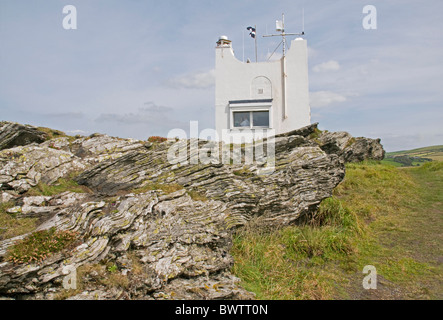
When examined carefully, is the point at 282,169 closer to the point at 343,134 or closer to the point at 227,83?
the point at 227,83

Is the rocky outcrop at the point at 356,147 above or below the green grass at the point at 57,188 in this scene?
above

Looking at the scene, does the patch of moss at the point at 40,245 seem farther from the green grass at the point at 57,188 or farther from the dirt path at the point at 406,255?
the dirt path at the point at 406,255

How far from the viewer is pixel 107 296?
6.00m

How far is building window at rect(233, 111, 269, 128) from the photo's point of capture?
2170cm

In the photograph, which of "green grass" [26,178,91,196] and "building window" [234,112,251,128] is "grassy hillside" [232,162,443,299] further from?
"building window" [234,112,251,128]

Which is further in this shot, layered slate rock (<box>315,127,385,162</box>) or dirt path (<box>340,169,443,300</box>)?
layered slate rock (<box>315,127,385,162</box>)

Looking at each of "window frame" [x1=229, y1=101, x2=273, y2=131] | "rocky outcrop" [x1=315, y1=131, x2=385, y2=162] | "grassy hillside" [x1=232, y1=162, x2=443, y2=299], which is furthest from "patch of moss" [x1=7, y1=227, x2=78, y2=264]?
"rocky outcrop" [x1=315, y1=131, x2=385, y2=162]

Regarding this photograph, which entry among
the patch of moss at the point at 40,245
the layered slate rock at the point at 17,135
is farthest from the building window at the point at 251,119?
the patch of moss at the point at 40,245

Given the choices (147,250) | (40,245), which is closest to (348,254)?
(147,250)

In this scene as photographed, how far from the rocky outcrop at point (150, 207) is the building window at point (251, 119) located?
8.55 metres

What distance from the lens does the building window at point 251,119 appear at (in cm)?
2170

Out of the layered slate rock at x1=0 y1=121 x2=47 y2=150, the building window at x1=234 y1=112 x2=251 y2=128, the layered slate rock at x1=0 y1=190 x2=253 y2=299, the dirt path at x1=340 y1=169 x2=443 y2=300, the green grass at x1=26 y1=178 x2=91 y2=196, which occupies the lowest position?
the dirt path at x1=340 y1=169 x2=443 y2=300

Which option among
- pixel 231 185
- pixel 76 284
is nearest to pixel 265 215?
pixel 231 185

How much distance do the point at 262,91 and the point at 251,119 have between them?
246cm
